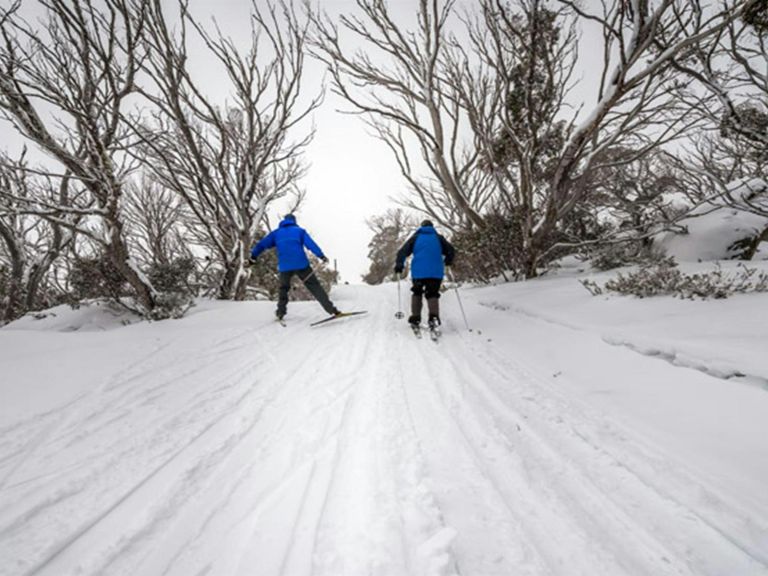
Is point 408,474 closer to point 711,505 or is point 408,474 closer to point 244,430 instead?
point 244,430

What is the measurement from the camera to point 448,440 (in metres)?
1.68

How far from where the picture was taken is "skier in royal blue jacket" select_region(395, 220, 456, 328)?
453cm

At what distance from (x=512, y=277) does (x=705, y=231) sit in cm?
390

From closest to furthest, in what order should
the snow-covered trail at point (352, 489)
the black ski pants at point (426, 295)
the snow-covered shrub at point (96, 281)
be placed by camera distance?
the snow-covered trail at point (352, 489), the black ski pants at point (426, 295), the snow-covered shrub at point (96, 281)

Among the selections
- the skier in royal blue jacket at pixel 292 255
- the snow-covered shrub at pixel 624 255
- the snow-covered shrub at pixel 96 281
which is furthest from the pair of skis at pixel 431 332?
the snow-covered shrub at pixel 96 281

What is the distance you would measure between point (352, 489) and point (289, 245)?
4.60 metres

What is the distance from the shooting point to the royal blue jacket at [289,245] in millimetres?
5336

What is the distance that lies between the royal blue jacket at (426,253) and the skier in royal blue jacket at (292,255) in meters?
1.54

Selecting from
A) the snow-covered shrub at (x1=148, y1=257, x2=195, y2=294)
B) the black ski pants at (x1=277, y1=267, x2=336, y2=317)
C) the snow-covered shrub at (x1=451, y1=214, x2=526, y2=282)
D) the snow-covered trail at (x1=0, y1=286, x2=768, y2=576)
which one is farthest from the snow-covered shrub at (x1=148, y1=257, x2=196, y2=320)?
the snow-covered shrub at (x1=451, y1=214, x2=526, y2=282)

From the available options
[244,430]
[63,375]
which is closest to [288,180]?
[63,375]

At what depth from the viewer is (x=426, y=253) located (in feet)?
15.3

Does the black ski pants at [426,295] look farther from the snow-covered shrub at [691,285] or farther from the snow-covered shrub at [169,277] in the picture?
the snow-covered shrub at [169,277]

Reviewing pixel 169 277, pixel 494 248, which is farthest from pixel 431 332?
pixel 169 277

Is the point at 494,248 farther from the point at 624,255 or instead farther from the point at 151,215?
the point at 151,215
